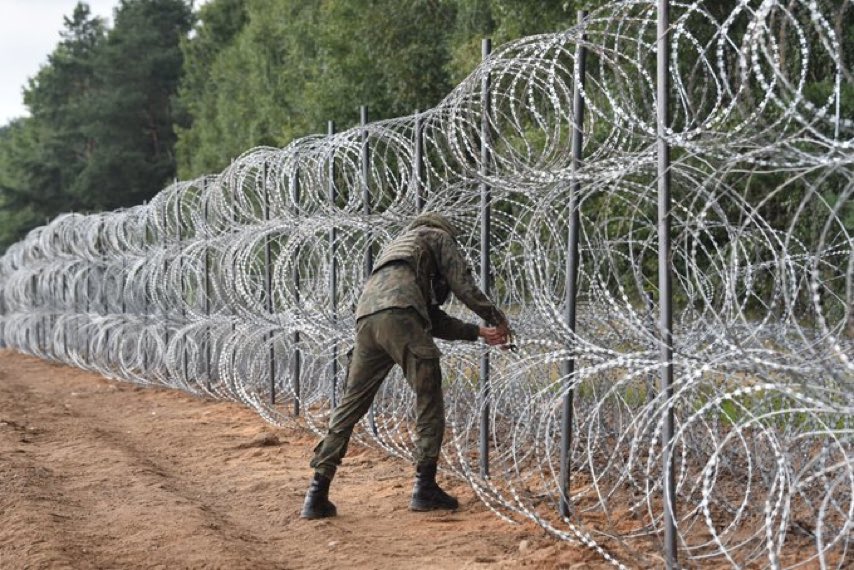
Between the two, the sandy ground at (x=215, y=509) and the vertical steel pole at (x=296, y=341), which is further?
the vertical steel pole at (x=296, y=341)

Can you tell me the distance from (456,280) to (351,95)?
18207 millimetres

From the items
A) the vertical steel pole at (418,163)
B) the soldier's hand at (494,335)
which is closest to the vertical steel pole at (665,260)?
the soldier's hand at (494,335)

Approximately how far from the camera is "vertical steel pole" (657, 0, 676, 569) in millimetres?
4500

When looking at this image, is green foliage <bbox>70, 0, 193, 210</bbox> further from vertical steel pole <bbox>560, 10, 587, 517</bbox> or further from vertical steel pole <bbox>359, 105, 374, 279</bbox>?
vertical steel pole <bbox>560, 10, 587, 517</bbox>

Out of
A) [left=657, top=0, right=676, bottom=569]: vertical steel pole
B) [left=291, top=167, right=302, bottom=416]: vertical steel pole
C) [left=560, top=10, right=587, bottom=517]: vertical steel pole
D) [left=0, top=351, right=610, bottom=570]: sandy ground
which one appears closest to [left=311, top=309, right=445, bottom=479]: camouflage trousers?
[left=0, top=351, right=610, bottom=570]: sandy ground

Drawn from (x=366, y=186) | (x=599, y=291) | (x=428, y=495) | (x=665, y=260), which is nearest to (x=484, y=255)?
(x=428, y=495)

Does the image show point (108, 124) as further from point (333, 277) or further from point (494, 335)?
point (494, 335)

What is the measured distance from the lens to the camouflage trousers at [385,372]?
6129 millimetres

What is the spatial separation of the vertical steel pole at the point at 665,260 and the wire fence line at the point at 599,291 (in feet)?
0.21

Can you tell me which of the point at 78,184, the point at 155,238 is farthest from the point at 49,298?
the point at 78,184

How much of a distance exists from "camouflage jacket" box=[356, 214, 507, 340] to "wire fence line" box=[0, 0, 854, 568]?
366mm

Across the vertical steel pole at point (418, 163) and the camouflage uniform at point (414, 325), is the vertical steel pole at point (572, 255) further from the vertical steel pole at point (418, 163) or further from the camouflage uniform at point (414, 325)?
the vertical steel pole at point (418, 163)

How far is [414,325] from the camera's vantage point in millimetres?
6145

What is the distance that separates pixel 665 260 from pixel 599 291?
1.72 feet
